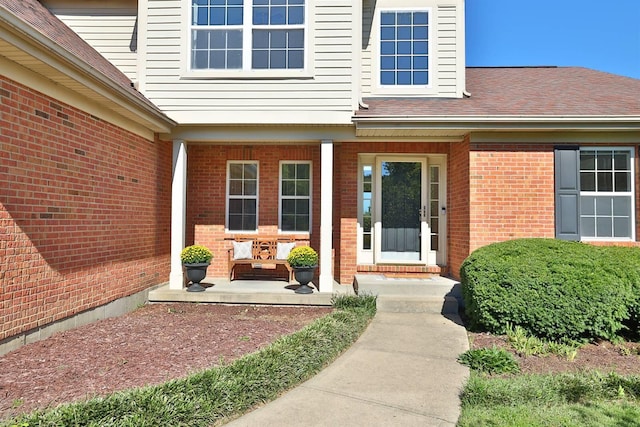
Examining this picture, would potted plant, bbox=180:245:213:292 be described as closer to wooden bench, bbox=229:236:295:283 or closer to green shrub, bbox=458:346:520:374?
wooden bench, bbox=229:236:295:283

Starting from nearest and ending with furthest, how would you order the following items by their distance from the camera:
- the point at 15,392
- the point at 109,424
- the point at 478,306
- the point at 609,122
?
the point at 109,424 → the point at 15,392 → the point at 478,306 → the point at 609,122

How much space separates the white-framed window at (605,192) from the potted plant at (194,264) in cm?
679

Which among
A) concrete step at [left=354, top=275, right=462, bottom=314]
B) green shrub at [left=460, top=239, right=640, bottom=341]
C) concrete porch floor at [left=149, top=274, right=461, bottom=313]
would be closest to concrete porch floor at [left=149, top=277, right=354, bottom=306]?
concrete porch floor at [left=149, top=274, right=461, bottom=313]

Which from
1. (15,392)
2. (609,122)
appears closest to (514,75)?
(609,122)

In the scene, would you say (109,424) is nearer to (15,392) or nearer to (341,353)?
(15,392)

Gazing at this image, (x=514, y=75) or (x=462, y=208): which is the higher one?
(x=514, y=75)

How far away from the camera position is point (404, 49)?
813 centimetres

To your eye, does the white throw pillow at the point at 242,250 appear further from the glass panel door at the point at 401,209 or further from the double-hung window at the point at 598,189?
the double-hung window at the point at 598,189

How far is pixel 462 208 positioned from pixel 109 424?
248 inches

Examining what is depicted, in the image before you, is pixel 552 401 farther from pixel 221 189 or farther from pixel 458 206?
pixel 221 189

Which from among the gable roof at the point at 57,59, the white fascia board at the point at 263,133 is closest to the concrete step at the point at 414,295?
the white fascia board at the point at 263,133

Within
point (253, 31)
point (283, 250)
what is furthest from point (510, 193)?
point (253, 31)

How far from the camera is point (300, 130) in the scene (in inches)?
Result: 282

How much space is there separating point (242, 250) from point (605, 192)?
22.2 feet
